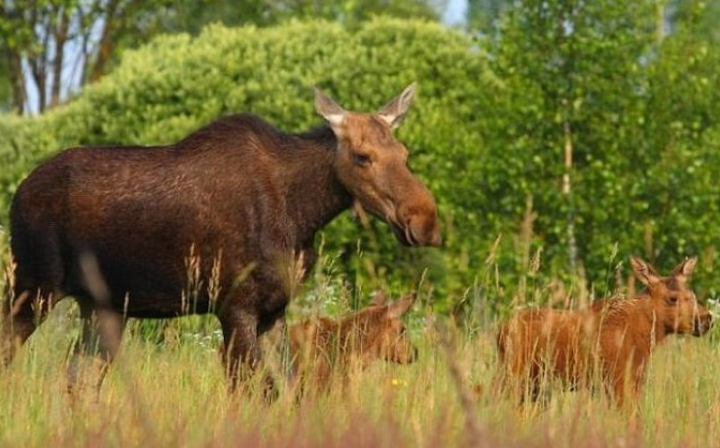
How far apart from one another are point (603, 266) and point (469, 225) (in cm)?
118

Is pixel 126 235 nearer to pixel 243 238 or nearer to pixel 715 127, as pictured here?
pixel 243 238

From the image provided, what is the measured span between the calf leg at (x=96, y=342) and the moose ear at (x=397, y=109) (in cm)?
170

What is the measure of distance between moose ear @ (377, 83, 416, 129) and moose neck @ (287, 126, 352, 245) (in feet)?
1.02

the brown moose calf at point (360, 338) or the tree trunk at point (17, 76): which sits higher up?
the tree trunk at point (17, 76)

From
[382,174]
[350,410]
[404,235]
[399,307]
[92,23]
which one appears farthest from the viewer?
[92,23]

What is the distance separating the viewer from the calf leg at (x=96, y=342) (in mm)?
9125

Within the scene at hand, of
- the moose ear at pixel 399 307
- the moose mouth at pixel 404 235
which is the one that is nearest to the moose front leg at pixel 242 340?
the moose mouth at pixel 404 235

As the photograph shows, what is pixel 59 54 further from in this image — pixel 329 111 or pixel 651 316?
pixel 651 316

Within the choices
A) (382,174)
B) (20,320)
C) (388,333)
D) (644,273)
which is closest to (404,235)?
(382,174)

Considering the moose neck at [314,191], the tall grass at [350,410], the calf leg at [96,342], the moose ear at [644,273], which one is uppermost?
the moose neck at [314,191]

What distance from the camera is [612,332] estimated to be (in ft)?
31.6

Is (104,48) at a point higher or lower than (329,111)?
higher

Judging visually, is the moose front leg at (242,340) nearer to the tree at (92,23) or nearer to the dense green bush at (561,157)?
the dense green bush at (561,157)

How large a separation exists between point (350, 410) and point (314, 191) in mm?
2101
